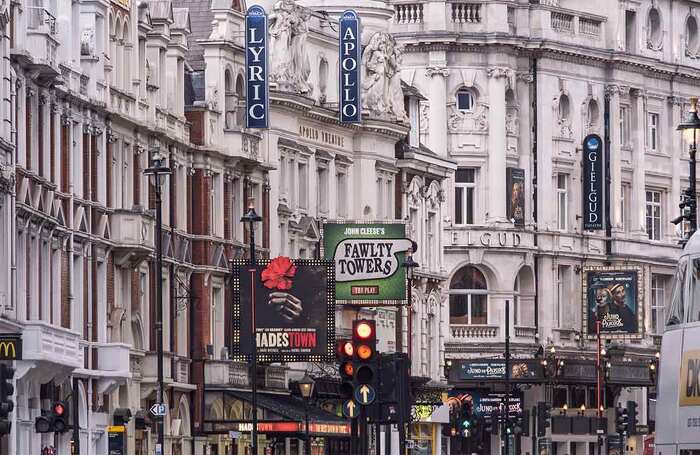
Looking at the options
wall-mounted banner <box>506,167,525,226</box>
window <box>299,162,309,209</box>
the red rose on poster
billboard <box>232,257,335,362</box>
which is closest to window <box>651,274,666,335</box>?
wall-mounted banner <box>506,167,525,226</box>

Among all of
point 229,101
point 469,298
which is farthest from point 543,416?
point 229,101

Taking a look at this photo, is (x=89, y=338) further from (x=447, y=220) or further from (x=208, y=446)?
(x=447, y=220)

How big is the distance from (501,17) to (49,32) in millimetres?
64451

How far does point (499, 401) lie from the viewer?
5320 inches

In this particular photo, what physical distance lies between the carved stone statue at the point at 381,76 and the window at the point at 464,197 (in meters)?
20.2

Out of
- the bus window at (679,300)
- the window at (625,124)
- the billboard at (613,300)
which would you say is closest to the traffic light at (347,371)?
the bus window at (679,300)

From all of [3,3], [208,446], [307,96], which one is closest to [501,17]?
[307,96]

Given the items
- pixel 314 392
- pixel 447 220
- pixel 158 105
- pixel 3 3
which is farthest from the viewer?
pixel 447 220

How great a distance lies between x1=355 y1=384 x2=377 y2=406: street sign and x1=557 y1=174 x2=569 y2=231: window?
300 feet

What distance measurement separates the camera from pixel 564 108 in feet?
462

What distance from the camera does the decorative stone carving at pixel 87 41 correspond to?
81.2m

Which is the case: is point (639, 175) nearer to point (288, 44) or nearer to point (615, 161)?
point (615, 161)

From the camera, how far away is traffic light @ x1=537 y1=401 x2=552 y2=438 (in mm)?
125688

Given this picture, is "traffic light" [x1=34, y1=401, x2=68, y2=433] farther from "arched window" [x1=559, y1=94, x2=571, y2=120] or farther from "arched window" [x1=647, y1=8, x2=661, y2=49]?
"arched window" [x1=647, y1=8, x2=661, y2=49]
